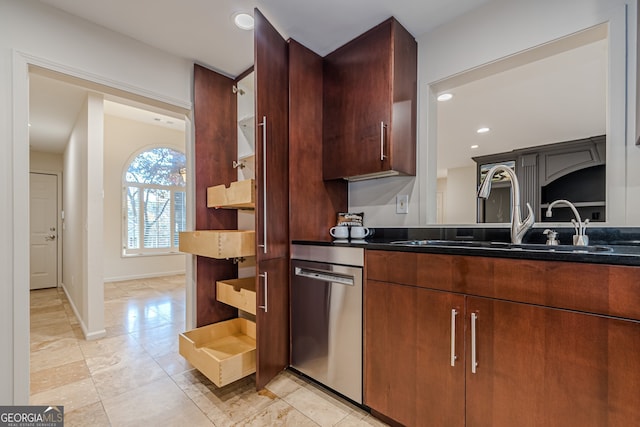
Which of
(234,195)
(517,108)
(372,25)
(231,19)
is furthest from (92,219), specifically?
(517,108)

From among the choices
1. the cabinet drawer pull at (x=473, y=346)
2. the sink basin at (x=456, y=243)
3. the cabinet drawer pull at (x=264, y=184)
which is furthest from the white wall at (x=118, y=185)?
the cabinet drawer pull at (x=473, y=346)

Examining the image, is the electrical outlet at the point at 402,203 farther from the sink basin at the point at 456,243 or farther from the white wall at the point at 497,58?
the sink basin at the point at 456,243

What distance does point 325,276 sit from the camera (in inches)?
66.0

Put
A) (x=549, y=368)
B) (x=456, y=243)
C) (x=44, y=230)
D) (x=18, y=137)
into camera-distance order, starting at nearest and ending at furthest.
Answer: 1. (x=549, y=368)
2. (x=18, y=137)
3. (x=456, y=243)
4. (x=44, y=230)

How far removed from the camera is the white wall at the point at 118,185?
482 centimetres

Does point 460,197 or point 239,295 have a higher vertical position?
point 460,197

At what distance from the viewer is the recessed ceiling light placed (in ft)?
5.88

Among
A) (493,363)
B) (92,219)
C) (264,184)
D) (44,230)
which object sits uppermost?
(264,184)

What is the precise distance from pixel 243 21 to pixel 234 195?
1157mm

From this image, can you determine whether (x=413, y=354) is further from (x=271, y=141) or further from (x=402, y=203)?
(x=271, y=141)

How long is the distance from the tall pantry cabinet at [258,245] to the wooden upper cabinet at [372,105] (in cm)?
37

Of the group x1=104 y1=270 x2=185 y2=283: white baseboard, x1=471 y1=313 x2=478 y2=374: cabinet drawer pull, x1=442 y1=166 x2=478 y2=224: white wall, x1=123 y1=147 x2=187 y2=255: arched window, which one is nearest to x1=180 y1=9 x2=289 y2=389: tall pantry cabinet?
x1=471 y1=313 x2=478 y2=374: cabinet drawer pull

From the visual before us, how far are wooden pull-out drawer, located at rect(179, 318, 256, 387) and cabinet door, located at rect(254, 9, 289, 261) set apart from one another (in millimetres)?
639

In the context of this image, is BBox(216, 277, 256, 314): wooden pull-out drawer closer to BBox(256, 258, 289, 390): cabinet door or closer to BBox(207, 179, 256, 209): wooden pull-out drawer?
BBox(256, 258, 289, 390): cabinet door
